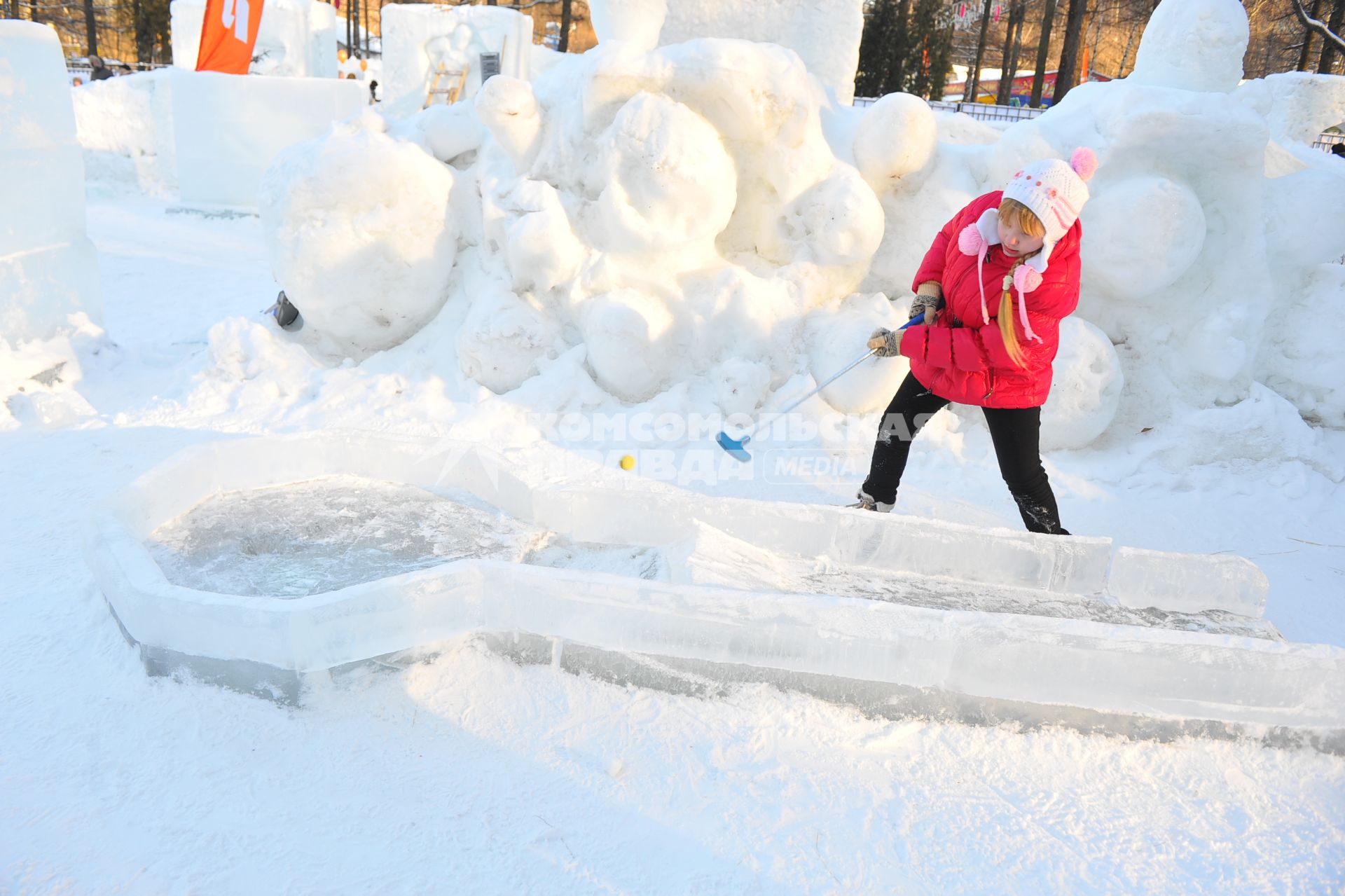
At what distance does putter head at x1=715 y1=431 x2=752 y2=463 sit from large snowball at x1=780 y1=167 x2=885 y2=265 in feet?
3.29

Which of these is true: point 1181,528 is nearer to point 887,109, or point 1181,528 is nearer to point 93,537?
point 887,109

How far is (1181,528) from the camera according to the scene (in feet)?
10.4

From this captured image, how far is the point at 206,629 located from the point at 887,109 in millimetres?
3402

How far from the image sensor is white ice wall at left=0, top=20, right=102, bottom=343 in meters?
3.66

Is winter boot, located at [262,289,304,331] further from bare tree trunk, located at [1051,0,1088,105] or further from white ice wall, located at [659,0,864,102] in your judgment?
bare tree trunk, located at [1051,0,1088,105]

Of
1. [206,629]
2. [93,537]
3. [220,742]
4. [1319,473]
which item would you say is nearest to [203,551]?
[93,537]

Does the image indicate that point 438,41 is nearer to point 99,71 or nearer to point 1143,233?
point 99,71

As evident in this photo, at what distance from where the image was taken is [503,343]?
12.5 feet

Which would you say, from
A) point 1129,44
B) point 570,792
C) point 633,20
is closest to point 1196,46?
point 633,20

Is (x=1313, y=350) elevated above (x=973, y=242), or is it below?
below

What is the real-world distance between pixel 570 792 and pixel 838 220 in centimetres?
285

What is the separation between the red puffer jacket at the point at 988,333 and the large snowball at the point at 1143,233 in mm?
1197

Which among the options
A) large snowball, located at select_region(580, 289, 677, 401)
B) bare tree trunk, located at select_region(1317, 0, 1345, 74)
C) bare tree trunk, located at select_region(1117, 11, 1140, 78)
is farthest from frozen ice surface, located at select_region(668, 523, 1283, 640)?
bare tree trunk, located at select_region(1117, 11, 1140, 78)

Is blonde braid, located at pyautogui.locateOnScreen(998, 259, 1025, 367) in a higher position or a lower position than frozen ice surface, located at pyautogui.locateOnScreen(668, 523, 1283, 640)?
higher
